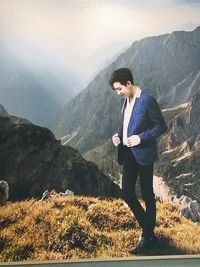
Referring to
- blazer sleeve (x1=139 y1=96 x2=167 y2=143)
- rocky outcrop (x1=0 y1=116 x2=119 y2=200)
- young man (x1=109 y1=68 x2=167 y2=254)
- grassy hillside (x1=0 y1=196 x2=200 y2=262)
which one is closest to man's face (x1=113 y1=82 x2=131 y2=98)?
young man (x1=109 y1=68 x2=167 y2=254)

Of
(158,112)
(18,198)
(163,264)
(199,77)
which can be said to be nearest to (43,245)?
(18,198)

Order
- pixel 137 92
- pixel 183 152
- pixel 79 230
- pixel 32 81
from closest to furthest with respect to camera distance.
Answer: pixel 79 230 → pixel 137 92 → pixel 183 152 → pixel 32 81

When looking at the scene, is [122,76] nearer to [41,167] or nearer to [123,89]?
[123,89]

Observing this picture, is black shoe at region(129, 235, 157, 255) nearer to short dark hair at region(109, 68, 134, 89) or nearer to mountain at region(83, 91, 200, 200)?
mountain at region(83, 91, 200, 200)

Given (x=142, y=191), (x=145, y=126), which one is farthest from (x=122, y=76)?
(x=142, y=191)

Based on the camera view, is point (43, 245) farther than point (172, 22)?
No

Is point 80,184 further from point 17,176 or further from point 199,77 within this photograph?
point 199,77

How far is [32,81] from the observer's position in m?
3.80

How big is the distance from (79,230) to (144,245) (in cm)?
43

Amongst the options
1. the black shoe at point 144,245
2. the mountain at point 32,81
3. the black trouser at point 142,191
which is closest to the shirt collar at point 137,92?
the black trouser at point 142,191

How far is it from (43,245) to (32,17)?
5.07ft

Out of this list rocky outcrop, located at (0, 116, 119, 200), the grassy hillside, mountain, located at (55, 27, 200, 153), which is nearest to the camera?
the grassy hillside

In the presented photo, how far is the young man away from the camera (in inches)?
136

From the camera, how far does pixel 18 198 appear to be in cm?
344
